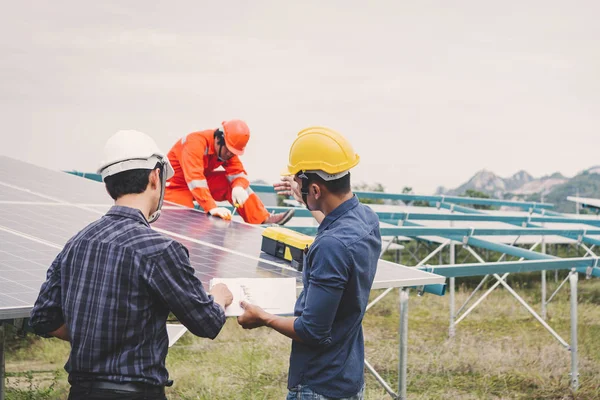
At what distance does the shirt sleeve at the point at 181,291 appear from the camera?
2529 millimetres

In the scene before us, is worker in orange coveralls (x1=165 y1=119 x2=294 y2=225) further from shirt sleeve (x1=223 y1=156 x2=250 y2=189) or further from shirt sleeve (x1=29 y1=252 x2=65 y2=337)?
shirt sleeve (x1=29 y1=252 x2=65 y2=337)

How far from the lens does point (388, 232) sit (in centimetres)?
859

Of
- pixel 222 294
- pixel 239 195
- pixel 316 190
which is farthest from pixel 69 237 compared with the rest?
pixel 239 195

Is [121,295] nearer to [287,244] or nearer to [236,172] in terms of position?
[287,244]

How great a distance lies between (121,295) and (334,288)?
2.92 feet

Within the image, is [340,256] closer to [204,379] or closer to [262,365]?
[204,379]

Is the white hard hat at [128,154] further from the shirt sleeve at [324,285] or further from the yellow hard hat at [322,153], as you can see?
the shirt sleeve at [324,285]

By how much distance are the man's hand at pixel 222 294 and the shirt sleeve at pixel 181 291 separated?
350 millimetres

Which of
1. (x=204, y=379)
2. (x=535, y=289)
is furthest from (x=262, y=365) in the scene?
(x=535, y=289)

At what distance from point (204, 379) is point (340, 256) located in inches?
207

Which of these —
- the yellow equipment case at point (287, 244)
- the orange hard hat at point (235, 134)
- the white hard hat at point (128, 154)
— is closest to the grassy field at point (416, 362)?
the orange hard hat at point (235, 134)

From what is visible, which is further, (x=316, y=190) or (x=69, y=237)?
(x=69, y=237)

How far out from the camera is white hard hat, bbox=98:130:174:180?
2703 millimetres

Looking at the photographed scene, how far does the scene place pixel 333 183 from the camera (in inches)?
122
